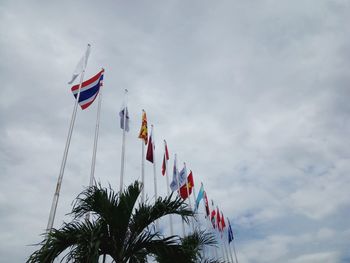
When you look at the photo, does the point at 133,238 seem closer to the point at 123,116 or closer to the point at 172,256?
the point at 172,256

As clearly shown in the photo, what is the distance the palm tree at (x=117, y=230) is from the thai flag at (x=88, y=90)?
8.57 meters

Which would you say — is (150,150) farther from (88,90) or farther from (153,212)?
(153,212)

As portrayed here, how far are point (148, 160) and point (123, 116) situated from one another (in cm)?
382

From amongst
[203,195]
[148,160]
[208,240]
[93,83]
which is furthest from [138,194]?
[203,195]

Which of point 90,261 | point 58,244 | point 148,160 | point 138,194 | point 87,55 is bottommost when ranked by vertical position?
point 90,261

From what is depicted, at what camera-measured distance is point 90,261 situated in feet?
17.7

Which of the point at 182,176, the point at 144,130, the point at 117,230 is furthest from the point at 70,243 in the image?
the point at 182,176

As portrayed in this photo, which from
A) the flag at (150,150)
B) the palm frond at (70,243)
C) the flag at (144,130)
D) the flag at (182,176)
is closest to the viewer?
the palm frond at (70,243)

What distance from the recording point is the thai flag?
14.2 m

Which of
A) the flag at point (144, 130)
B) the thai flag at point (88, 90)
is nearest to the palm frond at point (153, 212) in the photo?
the thai flag at point (88, 90)

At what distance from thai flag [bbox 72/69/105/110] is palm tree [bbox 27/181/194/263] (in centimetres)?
857

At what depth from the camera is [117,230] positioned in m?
6.17

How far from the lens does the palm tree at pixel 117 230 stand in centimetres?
566

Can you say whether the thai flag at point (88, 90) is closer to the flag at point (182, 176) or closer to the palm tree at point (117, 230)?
the palm tree at point (117, 230)
